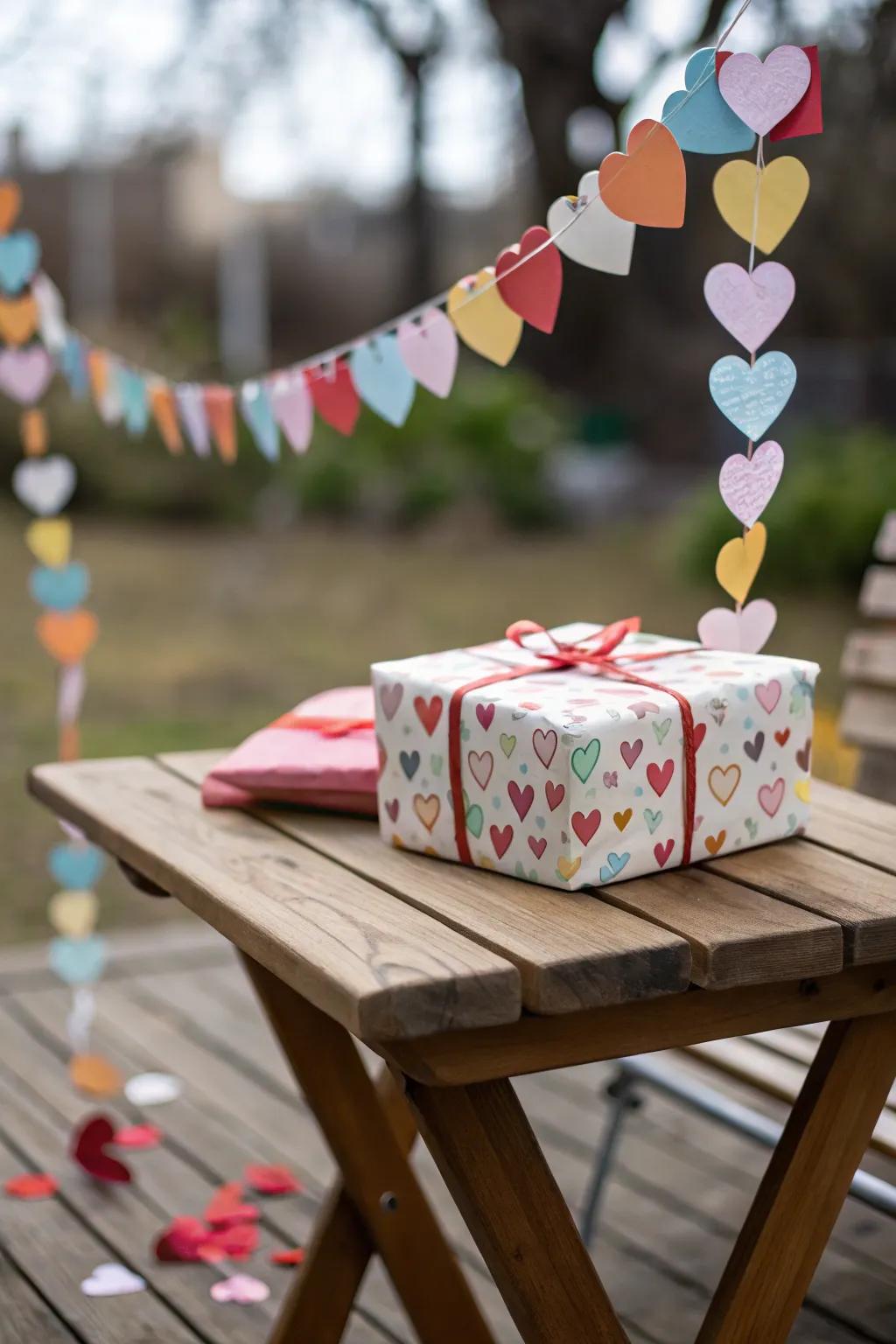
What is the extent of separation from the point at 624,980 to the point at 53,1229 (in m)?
1.29

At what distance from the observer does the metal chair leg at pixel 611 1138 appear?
2.05m

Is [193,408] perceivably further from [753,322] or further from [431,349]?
[753,322]

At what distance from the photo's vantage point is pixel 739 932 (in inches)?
46.6

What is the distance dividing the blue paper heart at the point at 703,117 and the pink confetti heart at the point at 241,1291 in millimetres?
1448

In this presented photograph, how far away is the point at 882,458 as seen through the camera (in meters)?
7.40

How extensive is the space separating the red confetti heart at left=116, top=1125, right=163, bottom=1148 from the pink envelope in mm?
979

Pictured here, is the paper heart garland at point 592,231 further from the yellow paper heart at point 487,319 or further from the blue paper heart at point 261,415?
the blue paper heart at point 261,415

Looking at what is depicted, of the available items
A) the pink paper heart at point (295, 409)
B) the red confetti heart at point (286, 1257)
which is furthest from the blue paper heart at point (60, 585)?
the red confetti heart at point (286, 1257)

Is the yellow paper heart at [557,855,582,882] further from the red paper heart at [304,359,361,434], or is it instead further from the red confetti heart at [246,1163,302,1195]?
the red confetti heart at [246,1163,302,1195]

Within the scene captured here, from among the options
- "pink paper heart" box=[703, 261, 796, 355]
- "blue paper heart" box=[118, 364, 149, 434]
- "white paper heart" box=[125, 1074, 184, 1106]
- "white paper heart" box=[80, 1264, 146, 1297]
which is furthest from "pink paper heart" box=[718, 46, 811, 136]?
"white paper heart" box=[125, 1074, 184, 1106]

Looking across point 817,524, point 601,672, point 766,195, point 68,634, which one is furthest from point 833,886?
point 817,524

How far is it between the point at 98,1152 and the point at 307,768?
1.01 metres

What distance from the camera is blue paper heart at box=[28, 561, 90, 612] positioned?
7.98 feet

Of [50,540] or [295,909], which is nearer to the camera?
[295,909]
